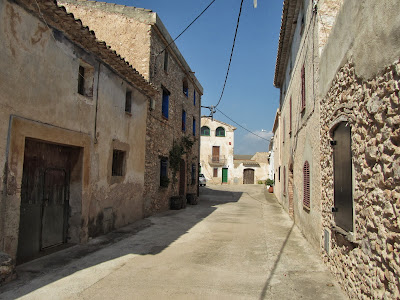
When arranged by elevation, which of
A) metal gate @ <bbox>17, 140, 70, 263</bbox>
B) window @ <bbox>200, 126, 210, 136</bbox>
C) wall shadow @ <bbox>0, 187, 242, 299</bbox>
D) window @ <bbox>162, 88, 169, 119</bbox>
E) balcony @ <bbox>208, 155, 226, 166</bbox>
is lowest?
wall shadow @ <bbox>0, 187, 242, 299</bbox>

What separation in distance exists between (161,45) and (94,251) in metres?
9.05

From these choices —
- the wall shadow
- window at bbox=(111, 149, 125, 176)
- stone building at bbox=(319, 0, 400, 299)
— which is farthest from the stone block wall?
window at bbox=(111, 149, 125, 176)

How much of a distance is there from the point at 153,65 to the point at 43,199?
7.15 meters

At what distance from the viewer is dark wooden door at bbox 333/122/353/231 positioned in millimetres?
4156

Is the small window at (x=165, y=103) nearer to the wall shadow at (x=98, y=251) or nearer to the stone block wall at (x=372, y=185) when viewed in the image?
the wall shadow at (x=98, y=251)

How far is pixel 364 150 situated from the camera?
139 inches

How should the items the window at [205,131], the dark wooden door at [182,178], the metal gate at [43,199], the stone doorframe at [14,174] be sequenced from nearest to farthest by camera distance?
the stone doorframe at [14,174]
the metal gate at [43,199]
the dark wooden door at [182,178]
the window at [205,131]

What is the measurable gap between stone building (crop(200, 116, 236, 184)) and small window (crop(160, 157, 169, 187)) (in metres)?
26.2

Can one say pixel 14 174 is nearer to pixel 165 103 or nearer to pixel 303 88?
pixel 303 88

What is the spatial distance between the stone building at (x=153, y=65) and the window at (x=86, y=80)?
12.9 feet

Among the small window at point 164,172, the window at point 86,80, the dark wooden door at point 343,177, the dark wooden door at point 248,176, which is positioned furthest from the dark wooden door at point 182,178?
the dark wooden door at point 248,176

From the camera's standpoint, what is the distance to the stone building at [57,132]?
4.80m

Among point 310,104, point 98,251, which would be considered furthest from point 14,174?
point 310,104

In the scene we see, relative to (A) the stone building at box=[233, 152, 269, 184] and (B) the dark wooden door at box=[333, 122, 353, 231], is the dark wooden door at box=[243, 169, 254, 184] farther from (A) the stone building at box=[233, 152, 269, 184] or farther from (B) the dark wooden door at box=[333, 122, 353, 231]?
(B) the dark wooden door at box=[333, 122, 353, 231]
